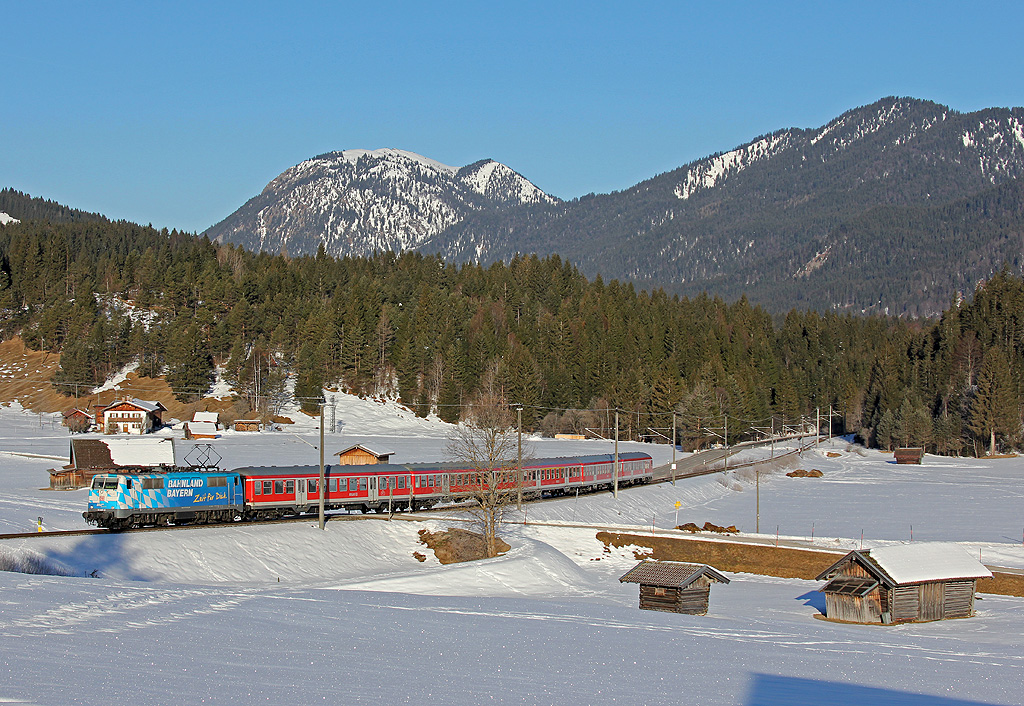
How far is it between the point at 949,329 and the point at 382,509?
125 meters

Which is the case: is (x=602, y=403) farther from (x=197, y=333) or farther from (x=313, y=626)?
(x=313, y=626)

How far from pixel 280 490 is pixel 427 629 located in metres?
27.7

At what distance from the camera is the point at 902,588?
3862cm

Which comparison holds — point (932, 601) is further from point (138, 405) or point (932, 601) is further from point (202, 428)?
point (138, 405)

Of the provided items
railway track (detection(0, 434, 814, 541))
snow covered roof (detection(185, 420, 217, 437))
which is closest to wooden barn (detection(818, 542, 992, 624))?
railway track (detection(0, 434, 814, 541))

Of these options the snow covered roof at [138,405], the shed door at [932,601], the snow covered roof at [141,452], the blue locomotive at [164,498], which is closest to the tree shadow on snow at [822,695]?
the shed door at [932,601]

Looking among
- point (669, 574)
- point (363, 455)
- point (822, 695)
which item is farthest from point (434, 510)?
point (822, 695)

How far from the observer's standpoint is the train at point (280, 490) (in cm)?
4222

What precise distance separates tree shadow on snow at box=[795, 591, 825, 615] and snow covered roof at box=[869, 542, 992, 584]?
3.80m

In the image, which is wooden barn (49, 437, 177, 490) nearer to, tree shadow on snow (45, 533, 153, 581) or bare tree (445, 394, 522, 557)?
bare tree (445, 394, 522, 557)

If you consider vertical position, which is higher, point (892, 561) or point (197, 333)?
point (197, 333)

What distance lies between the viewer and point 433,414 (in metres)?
134

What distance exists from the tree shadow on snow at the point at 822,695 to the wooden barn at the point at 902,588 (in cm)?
1918

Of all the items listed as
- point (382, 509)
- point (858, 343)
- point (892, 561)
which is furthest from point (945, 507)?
point (858, 343)
